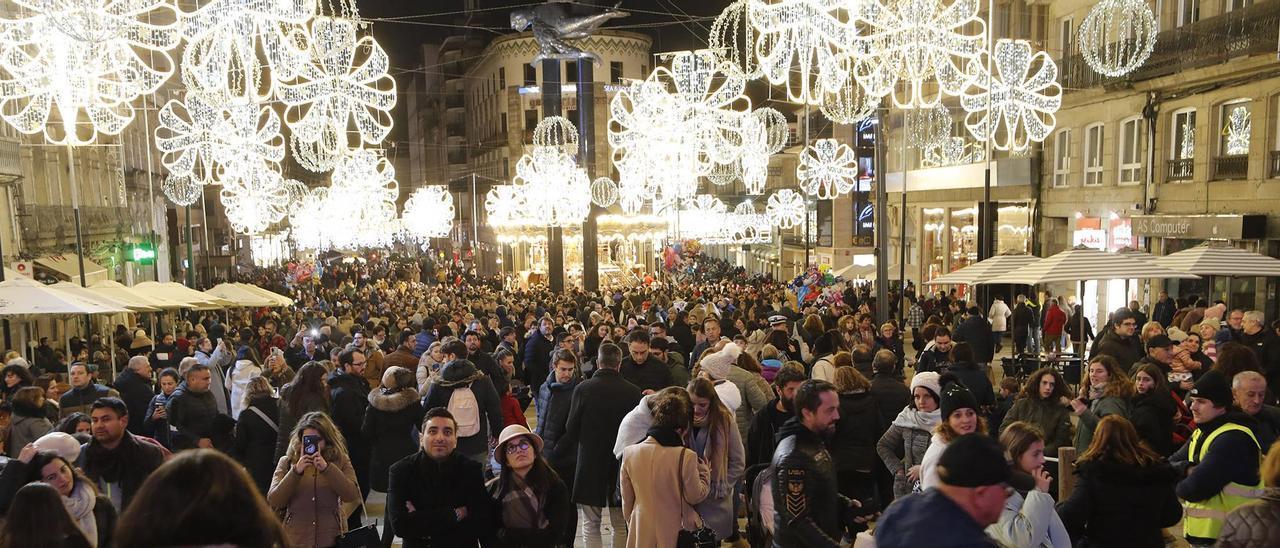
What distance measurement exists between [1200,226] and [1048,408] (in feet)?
39.7

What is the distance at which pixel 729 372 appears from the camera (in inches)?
278

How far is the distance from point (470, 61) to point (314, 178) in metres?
39.6

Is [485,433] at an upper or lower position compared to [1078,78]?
lower

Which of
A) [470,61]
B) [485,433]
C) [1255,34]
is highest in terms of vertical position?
[470,61]

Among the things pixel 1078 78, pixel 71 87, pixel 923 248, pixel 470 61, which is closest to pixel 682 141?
pixel 1078 78

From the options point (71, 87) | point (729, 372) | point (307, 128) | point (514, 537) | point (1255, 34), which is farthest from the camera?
point (307, 128)

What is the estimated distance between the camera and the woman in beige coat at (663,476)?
4.96 m

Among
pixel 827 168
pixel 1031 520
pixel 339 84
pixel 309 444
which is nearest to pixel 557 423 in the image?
pixel 309 444

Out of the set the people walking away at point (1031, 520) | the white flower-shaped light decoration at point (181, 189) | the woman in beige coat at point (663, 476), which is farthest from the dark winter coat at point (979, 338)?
the white flower-shaped light decoration at point (181, 189)

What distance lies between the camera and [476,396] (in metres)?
7.04

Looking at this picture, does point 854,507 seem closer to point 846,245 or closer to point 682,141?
point 682,141

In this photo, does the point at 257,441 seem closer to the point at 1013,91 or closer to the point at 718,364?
the point at 718,364

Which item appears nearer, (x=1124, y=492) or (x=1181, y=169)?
(x=1124, y=492)

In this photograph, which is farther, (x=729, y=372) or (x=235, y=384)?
(x=235, y=384)
